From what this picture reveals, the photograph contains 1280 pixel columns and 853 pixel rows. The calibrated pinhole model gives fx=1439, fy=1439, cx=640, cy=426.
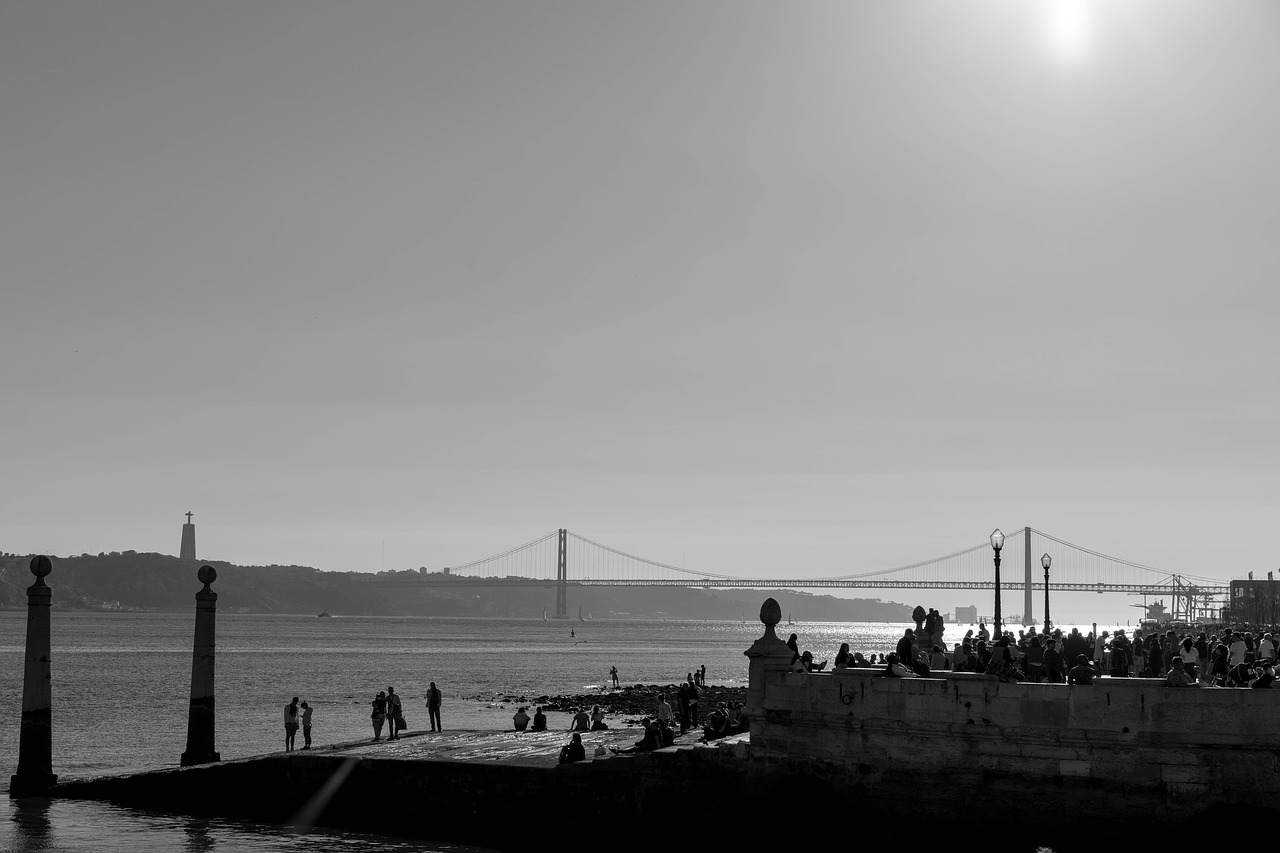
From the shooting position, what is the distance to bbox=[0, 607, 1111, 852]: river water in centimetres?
2100

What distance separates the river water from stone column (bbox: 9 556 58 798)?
0.55 metres

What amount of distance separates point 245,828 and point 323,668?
57.4 meters

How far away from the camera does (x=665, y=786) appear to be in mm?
18766

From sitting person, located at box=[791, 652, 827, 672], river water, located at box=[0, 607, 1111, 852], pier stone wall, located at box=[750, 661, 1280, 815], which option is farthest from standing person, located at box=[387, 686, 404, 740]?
pier stone wall, located at box=[750, 661, 1280, 815]

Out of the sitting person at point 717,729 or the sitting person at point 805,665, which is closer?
the sitting person at point 805,665

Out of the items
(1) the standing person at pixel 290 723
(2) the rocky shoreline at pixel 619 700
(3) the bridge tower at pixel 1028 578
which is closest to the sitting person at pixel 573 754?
(1) the standing person at pixel 290 723

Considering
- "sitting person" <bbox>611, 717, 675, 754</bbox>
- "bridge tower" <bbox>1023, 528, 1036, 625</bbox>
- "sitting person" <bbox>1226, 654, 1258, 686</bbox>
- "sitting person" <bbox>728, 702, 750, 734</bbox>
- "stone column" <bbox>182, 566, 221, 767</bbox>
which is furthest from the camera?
"bridge tower" <bbox>1023, 528, 1036, 625</bbox>

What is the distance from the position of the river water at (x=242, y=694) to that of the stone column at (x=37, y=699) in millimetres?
551

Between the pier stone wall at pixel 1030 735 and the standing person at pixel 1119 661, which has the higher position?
the standing person at pixel 1119 661

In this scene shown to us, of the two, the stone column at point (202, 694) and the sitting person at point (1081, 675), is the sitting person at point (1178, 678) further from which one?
the stone column at point (202, 694)

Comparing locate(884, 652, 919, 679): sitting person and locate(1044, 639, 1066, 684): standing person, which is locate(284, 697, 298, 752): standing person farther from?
locate(1044, 639, 1066, 684): standing person

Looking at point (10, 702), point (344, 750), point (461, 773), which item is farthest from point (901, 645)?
point (10, 702)

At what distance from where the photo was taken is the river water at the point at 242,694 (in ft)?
68.9

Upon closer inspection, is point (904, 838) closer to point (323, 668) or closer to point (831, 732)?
point (831, 732)
